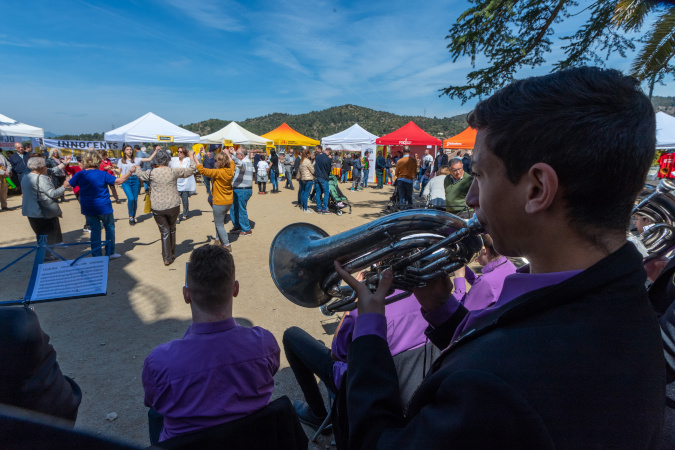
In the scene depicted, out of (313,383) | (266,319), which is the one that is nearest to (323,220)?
(266,319)

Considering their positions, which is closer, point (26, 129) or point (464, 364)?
point (464, 364)

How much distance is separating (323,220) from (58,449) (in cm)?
872

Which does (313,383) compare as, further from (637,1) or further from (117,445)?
(637,1)

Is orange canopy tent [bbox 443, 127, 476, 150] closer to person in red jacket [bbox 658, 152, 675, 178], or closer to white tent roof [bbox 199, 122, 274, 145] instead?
person in red jacket [bbox 658, 152, 675, 178]

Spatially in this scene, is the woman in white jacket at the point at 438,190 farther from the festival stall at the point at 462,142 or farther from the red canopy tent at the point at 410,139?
→ the red canopy tent at the point at 410,139

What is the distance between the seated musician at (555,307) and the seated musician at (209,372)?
87cm

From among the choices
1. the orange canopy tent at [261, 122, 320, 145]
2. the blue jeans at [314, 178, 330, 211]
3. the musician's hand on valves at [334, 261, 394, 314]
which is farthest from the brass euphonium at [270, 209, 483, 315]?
the orange canopy tent at [261, 122, 320, 145]

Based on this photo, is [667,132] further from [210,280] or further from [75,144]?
[75,144]

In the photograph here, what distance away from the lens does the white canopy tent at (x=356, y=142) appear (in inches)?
677

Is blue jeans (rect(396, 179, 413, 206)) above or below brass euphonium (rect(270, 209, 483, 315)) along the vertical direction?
below

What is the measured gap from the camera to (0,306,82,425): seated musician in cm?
120

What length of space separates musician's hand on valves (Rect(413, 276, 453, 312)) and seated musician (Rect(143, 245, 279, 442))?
0.81 metres

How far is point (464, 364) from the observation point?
0.67m

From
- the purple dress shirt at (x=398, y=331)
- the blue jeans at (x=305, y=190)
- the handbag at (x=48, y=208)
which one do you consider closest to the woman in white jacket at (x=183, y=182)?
the handbag at (x=48, y=208)
